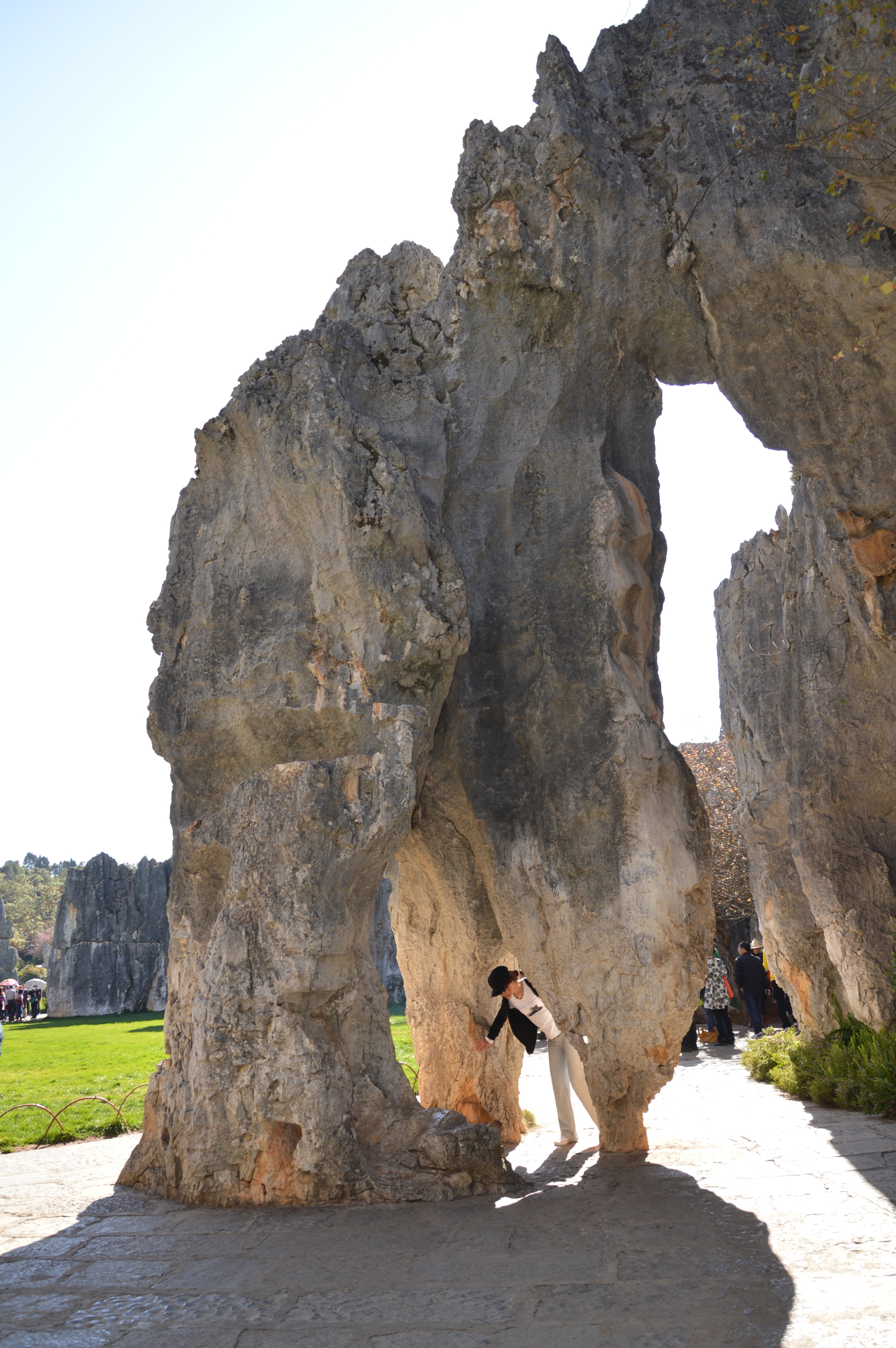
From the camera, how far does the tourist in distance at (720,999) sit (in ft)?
53.7

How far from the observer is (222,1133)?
638 cm

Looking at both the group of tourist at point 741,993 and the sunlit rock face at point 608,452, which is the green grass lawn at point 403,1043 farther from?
the group of tourist at point 741,993

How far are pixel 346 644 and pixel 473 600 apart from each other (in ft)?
5.03

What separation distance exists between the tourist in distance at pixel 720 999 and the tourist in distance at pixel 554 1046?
340 inches

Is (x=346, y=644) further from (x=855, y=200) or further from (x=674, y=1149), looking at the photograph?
(x=855, y=200)

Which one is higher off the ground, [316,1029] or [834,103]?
[834,103]

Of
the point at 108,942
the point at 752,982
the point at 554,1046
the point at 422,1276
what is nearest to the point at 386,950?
the point at 108,942

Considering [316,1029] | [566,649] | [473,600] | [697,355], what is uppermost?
[697,355]

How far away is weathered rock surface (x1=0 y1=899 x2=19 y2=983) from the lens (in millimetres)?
47219

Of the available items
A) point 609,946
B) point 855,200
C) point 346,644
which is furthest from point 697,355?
point 609,946

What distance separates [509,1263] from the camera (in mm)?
4887

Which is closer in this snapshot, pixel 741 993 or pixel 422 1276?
pixel 422 1276

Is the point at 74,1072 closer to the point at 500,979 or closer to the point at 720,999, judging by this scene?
the point at 500,979

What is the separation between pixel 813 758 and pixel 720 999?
604 cm
